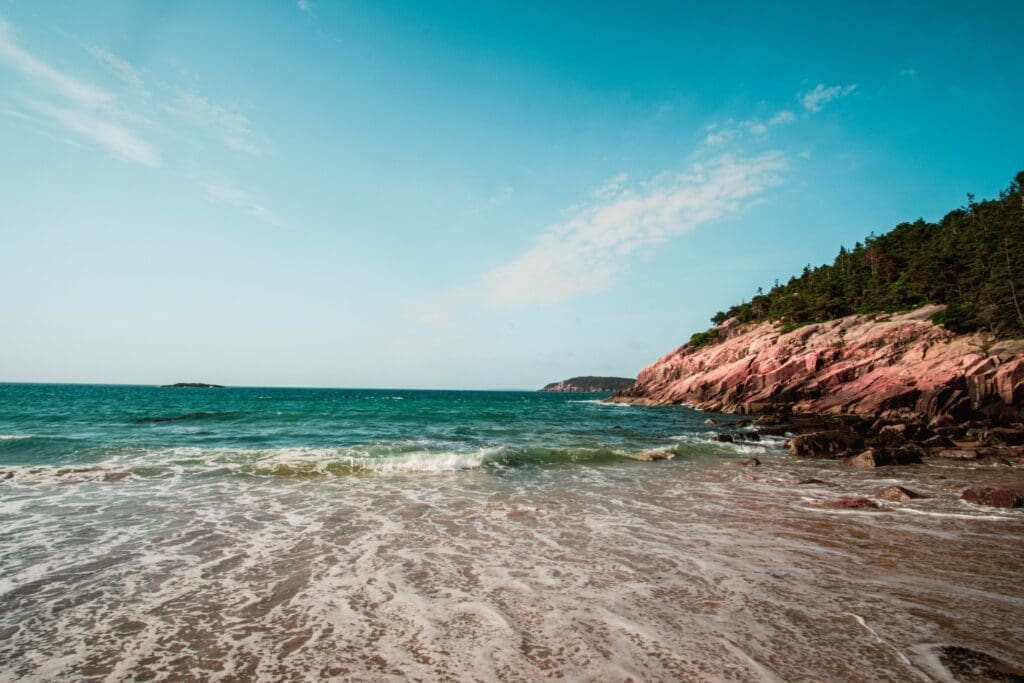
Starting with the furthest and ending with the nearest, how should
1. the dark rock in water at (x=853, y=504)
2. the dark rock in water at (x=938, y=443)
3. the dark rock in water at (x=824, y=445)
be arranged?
the dark rock in water at (x=938, y=443)
the dark rock in water at (x=824, y=445)
the dark rock in water at (x=853, y=504)

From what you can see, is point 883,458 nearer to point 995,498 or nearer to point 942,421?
point 995,498

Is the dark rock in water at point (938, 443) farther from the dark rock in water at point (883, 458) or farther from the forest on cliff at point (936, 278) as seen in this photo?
the forest on cliff at point (936, 278)

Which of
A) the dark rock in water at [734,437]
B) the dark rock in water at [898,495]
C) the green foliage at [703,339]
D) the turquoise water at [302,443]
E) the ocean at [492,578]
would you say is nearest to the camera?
the ocean at [492,578]

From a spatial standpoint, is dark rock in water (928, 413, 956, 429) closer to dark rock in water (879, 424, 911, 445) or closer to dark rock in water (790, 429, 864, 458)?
dark rock in water (879, 424, 911, 445)

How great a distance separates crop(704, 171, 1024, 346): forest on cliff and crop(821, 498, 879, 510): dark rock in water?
4120 centimetres

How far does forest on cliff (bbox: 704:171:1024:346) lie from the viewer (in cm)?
4228

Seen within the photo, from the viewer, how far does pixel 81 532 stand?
399 inches

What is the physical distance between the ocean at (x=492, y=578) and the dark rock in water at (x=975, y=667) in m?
0.13

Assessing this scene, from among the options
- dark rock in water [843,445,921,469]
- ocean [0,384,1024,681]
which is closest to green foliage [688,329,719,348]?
dark rock in water [843,445,921,469]

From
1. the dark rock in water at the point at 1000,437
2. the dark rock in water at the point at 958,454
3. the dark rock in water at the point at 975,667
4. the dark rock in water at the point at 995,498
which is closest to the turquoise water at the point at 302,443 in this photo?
the dark rock in water at the point at 958,454

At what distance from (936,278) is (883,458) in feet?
161

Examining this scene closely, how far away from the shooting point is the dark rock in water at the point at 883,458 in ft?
65.8

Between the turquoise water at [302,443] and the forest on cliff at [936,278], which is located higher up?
the forest on cliff at [936,278]

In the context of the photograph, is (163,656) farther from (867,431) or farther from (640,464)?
(867,431)
